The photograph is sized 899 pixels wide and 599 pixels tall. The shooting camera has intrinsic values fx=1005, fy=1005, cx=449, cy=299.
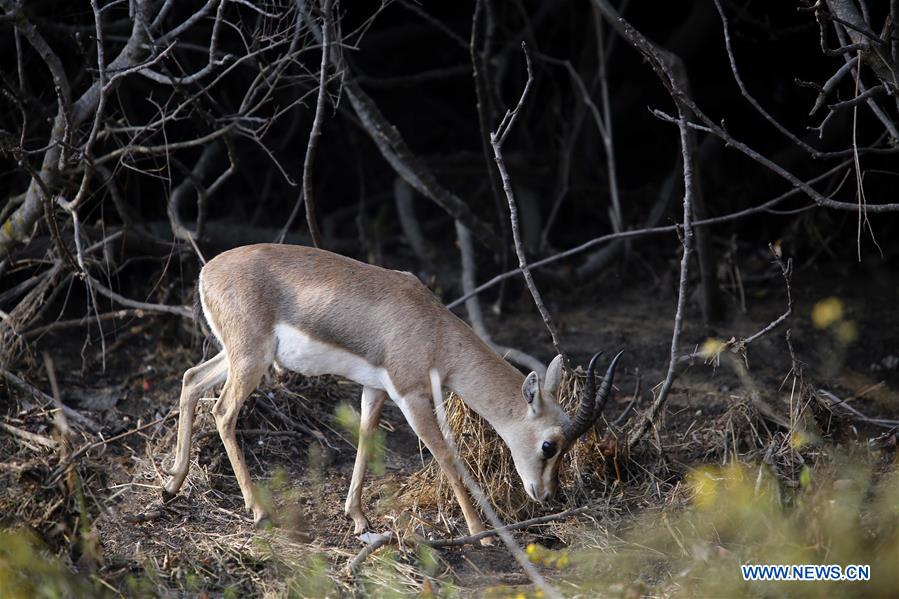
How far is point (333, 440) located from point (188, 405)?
1332 millimetres

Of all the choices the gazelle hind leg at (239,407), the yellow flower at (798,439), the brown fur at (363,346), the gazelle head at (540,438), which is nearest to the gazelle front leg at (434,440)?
the brown fur at (363,346)

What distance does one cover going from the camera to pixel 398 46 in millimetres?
12117

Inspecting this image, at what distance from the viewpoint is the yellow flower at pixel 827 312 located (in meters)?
9.42

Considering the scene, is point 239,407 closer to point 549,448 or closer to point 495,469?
point 495,469

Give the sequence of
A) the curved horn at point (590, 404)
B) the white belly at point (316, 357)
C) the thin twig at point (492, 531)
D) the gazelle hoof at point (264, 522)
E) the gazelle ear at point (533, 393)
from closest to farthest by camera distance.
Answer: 1. the curved horn at point (590, 404)
2. the thin twig at point (492, 531)
3. the gazelle hoof at point (264, 522)
4. the gazelle ear at point (533, 393)
5. the white belly at point (316, 357)

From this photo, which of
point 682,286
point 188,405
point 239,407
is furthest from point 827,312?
point 188,405

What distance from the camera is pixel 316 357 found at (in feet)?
20.7

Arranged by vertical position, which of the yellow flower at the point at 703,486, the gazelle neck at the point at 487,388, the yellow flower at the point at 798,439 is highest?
the gazelle neck at the point at 487,388

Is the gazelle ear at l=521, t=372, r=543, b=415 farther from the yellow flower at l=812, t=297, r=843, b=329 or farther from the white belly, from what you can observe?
the yellow flower at l=812, t=297, r=843, b=329

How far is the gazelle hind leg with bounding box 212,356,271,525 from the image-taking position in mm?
6207

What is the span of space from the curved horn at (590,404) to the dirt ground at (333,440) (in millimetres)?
664

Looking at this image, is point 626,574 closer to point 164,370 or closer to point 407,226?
point 164,370

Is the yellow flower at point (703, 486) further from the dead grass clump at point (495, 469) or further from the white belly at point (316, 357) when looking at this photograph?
the white belly at point (316, 357)

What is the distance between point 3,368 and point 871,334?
24.6ft
